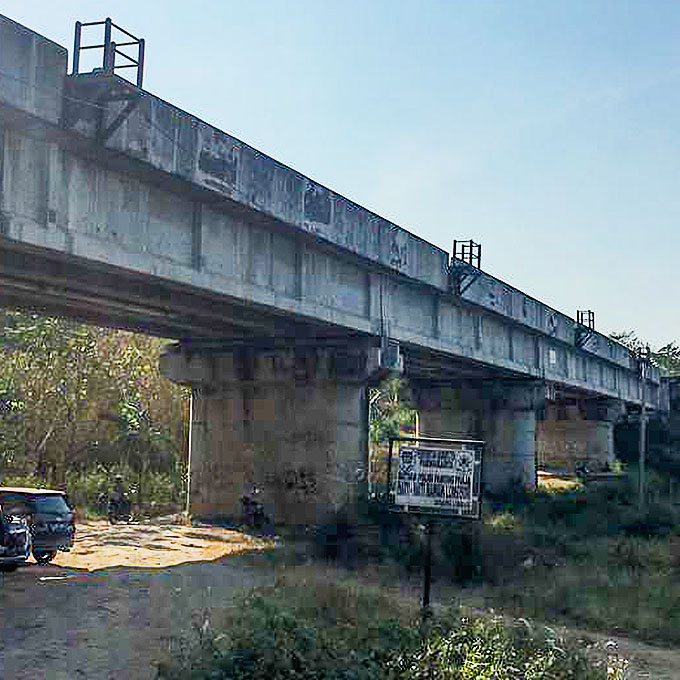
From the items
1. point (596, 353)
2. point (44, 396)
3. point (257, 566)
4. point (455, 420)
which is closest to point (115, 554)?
point (257, 566)

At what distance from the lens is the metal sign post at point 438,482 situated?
13.0 metres

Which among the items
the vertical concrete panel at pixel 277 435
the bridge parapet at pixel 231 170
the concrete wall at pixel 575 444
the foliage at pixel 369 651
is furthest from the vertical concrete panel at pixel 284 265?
the concrete wall at pixel 575 444

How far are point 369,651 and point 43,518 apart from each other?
11995 millimetres

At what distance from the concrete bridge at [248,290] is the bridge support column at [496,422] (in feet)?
0.22

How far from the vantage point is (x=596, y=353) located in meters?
45.5

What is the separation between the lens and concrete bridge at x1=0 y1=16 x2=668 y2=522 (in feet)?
45.9

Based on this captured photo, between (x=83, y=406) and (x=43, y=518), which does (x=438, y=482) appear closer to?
(x=43, y=518)

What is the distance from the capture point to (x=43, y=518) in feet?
66.1

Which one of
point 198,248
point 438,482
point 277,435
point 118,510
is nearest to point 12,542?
point 198,248

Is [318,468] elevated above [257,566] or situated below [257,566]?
above

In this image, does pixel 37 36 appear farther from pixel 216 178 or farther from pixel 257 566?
pixel 257 566

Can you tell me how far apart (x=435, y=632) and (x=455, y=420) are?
28.6 metres

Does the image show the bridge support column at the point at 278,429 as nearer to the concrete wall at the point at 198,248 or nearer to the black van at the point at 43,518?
the concrete wall at the point at 198,248

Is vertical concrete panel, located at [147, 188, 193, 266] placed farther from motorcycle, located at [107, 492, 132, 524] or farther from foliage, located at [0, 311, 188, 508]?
foliage, located at [0, 311, 188, 508]
